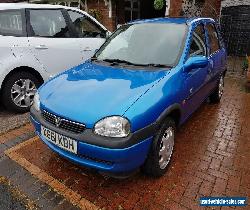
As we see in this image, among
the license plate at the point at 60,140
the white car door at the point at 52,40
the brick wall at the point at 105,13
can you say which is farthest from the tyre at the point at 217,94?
the brick wall at the point at 105,13

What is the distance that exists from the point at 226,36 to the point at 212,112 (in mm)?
7032

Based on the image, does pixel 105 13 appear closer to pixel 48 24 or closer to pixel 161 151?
pixel 48 24

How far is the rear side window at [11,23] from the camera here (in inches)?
194

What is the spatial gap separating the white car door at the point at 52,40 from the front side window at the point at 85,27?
20cm

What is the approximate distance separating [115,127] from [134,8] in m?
13.7

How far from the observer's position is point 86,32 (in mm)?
6121

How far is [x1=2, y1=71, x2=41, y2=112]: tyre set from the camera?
5.00 metres

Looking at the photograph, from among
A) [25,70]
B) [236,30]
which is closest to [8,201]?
[25,70]

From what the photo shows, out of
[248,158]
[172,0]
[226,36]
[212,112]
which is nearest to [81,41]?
[212,112]

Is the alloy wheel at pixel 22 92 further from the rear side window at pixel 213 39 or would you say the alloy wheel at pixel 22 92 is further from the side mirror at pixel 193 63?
the rear side window at pixel 213 39

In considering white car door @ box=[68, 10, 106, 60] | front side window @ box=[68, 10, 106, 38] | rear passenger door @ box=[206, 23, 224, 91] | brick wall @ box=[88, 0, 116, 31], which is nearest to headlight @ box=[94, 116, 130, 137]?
rear passenger door @ box=[206, 23, 224, 91]

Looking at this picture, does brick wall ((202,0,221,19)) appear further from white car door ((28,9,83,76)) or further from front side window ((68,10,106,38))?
white car door ((28,9,83,76))

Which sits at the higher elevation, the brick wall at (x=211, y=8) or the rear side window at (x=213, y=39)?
the brick wall at (x=211, y=8)

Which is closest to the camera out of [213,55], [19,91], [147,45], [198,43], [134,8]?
[147,45]
